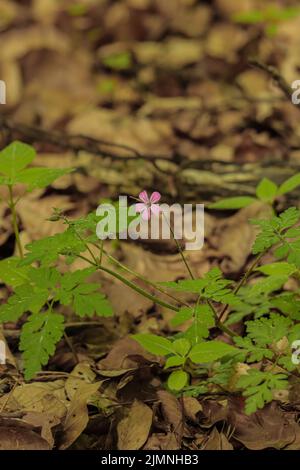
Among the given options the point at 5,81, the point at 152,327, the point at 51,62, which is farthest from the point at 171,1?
the point at 152,327

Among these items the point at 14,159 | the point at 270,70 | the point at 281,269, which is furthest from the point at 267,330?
the point at 270,70

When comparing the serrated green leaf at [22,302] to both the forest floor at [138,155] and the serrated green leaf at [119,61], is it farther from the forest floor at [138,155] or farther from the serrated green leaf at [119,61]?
the serrated green leaf at [119,61]

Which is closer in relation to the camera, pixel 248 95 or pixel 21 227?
pixel 21 227

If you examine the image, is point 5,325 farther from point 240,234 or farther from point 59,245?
point 240,234

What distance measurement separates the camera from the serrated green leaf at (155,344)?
73.7 inches

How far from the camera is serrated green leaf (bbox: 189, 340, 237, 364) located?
1.82m

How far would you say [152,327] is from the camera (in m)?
2.50

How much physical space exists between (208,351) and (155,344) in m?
0.15

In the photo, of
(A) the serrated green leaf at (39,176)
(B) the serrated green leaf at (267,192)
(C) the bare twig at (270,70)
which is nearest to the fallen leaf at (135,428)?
(A) the serrated green leaf at (39,176)

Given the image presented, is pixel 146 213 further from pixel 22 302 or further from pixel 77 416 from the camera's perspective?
pixel 77 416

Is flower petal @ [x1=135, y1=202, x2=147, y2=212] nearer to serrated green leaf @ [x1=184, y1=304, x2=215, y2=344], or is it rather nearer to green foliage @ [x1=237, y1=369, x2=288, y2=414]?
serrated green leaf @ [x1=184, y1=304, x2=215, y2=344]

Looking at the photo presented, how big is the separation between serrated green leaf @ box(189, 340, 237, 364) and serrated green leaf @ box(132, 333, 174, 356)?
0.22 feet

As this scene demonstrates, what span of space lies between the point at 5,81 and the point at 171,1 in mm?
1620

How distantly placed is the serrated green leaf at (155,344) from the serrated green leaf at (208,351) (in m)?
0.07
